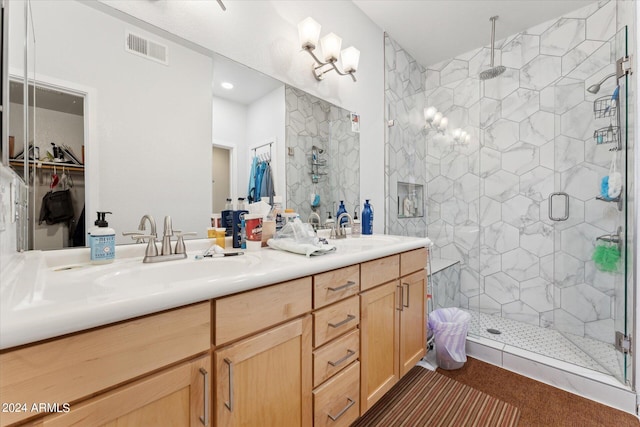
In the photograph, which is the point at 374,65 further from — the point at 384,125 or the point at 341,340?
the point at 341,340

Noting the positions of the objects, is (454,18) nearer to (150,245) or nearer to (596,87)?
(596,87)

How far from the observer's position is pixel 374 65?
7.75ft

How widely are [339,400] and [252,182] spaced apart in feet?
3.67

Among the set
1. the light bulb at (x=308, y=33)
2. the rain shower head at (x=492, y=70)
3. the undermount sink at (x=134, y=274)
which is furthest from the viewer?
the rain shower head at (x=492, y=70)

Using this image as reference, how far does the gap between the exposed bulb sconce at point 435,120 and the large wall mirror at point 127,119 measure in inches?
75.9

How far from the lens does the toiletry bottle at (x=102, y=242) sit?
3.19ft

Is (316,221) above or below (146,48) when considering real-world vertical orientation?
below

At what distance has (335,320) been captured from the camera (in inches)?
44.1

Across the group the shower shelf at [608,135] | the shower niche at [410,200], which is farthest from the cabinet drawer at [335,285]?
the shower shelf at [608,135]

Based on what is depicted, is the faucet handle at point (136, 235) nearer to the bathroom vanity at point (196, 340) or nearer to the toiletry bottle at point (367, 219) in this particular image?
the bathroom vanity at point (196, 340)

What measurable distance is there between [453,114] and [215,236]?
8.57 feet

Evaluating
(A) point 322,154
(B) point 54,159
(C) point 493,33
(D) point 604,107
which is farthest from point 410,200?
(B) point 54,159

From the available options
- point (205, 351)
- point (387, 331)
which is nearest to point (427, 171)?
point (387, 331)

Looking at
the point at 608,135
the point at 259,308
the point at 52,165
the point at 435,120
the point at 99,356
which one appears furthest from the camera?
the point at 435,120
